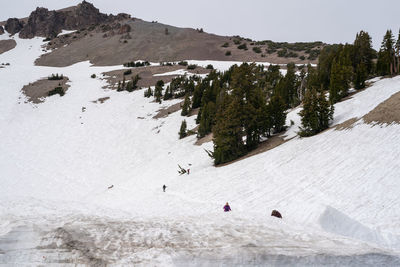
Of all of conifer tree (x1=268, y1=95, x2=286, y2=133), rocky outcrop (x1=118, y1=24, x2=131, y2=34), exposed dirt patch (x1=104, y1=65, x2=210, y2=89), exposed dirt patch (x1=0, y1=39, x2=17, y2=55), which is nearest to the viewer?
conifer tree (x1=268, y1=95, x2=286, y2=133)

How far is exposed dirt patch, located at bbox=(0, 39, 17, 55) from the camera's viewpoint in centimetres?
10281

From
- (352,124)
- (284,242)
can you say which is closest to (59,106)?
(352,124)

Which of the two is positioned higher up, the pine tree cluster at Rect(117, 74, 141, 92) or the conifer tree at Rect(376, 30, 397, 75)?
the conifer tree at Rect(376, 30, 397, 75)

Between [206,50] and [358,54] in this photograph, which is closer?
[358,54]

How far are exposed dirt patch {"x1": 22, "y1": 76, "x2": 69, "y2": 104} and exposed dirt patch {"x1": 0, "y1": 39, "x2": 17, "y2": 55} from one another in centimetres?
5907

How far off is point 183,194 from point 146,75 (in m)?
49.0

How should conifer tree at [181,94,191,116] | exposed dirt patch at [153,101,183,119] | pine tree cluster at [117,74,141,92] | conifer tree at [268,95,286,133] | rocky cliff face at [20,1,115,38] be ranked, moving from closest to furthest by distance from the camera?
conifer tree at [268,95,286,133] → conifer tree at [181,94,191,116] → exposed dirt patch at [153,101,183,119] → pine tree cluster at [117,74,141,92] → rocky cliff face at [20,1,115,38]

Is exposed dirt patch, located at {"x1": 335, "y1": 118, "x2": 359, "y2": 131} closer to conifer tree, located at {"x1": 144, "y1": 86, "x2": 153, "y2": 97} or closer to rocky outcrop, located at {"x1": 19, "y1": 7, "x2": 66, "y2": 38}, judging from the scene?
conifer tree, located at {"x1": 144, "y1": 86, "x2": 153, "y2": 97}

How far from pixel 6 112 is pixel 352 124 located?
51.4 metres

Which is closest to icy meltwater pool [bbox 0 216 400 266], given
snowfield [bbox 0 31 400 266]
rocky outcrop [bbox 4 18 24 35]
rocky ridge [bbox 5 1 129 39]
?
snowfield [bbox 0 31 400 266]


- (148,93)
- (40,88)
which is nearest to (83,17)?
(40,88)

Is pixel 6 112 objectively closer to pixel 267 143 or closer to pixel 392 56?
pixel 267 143

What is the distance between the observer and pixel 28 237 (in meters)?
6.09

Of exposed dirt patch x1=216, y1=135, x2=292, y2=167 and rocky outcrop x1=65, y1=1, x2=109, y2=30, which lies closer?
exposed dirt patch x1=216, y1=135, x2=292, y2=167
